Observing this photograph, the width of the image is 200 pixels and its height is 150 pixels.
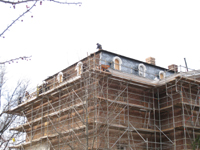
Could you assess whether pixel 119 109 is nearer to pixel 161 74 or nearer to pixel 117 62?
pixel 117 62

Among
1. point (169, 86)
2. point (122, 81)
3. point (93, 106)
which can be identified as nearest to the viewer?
point (93, 106)

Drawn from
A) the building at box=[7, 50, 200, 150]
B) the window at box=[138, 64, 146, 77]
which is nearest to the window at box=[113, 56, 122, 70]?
the building at box=[7, 50, 200, 150]

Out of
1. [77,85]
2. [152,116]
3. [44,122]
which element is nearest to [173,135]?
[152,116]

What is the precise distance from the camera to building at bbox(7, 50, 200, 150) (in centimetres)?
1809

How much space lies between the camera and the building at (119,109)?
712 inches

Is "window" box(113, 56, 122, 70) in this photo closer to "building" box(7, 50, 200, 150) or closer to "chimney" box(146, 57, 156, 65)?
"building" box(7, 50, 200, 150)

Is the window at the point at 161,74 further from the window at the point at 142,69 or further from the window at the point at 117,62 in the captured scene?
the window at the point at 117,62

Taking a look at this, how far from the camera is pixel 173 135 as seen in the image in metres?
20.2

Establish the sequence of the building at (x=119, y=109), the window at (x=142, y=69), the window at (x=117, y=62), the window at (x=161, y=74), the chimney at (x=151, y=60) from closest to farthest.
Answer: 1. the building at (x=119, y=109)
2. the window at (x=117, y=62)
3. the window at (x=142, y=69)
4. the window at (x=161, y=74)
5. the chimney at (x=151, y=60)

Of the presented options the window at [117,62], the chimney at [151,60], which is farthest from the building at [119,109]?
the chimney at [151,60]

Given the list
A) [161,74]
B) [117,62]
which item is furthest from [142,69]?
[117,62]

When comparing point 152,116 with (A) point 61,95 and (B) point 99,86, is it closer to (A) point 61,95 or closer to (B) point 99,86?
(B) point 99,86

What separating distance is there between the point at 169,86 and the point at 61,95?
799 centimetres

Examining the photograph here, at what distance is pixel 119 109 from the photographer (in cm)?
1917
